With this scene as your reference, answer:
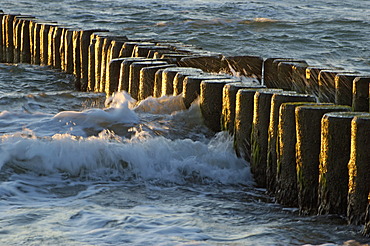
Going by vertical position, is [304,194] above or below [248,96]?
below

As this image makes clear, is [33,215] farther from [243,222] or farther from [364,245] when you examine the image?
[364,245]

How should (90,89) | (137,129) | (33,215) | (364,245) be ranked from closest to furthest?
1. (364,245)
2. (33,215)
3. (137,129)
4. (90,89)

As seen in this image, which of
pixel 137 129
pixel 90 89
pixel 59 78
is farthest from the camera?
pixel 59 78

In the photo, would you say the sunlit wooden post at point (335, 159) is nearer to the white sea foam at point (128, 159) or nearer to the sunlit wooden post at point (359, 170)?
the sunlit wooden post at point (359, 170)

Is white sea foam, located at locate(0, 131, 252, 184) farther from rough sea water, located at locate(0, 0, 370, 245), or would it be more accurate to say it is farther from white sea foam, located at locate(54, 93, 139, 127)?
white sea foam, located at locate(54, 93, 139, 127)

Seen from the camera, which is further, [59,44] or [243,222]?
[59,44]

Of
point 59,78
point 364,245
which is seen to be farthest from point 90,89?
point 364,245

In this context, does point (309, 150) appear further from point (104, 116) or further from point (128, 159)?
point (104, 116)

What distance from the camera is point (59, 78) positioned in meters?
12.6

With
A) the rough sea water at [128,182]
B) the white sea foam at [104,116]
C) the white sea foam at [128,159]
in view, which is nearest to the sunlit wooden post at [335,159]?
the rough sea water at [128,182]

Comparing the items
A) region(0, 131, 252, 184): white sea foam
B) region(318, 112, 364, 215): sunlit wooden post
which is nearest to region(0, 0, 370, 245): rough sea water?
region(0, 131, 252, 184): white sea foam

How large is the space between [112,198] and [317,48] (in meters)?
13.2

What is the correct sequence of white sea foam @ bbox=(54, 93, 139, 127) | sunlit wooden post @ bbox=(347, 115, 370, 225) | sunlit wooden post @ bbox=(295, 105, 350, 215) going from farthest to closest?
white sea foam @ bbox=(54, 93, 139, 127)
sunlit wooden post @ bbox=(295, 105, 350, 215)
sunlit wooden post @ bbox=(347, 115, 370, 225)

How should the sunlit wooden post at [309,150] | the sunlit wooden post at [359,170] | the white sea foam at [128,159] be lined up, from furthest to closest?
1. the white sea foam at [128,159]
2. the sunlit wooden post at [309,150]
3. the sunlit wooden post at [359,170]
